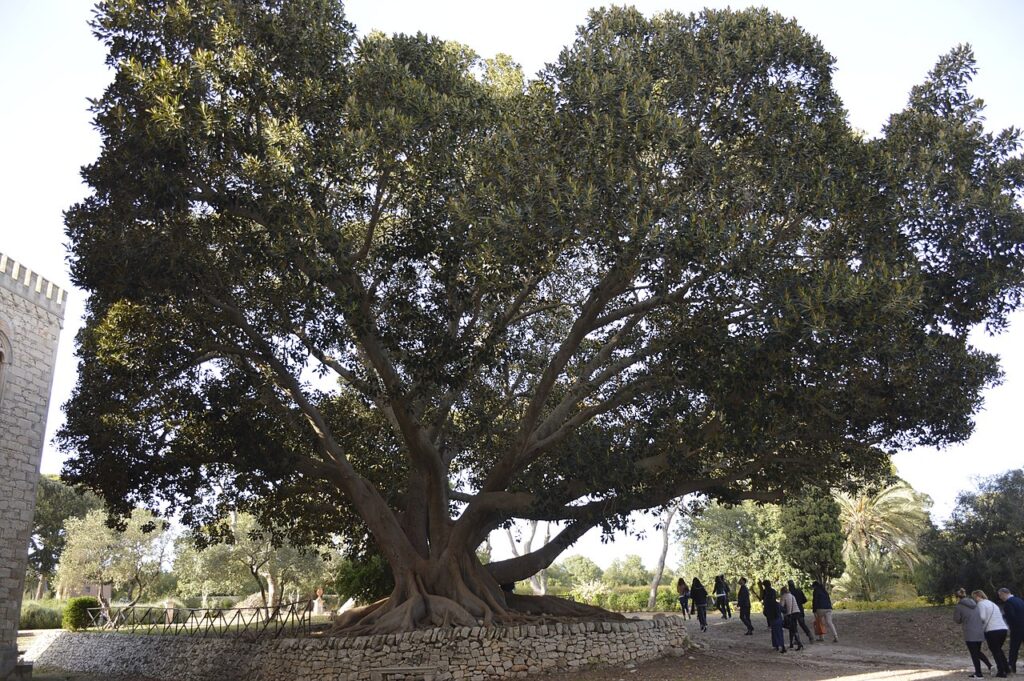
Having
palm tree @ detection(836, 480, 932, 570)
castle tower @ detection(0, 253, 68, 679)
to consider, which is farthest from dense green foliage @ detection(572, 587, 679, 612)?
castle tower @ detection(0, 253, 68, 679)

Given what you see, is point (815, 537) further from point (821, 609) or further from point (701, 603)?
point (821, 609)

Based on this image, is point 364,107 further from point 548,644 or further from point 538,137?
point 548,644

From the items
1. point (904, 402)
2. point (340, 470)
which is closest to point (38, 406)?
point (340, 470)

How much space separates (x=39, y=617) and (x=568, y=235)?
1417 inches

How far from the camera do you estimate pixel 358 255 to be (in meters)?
14.4

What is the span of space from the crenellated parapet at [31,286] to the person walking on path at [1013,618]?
2507cm

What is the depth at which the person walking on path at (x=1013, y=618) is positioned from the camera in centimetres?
1319

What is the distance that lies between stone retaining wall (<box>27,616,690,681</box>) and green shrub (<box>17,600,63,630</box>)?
→ 21.8 metres

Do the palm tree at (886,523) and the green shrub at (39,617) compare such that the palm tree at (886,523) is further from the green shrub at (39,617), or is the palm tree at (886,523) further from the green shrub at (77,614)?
the green shrub at (39,617)

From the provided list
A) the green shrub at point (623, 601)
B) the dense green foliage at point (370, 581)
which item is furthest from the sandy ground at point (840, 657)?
the green shrub at point (623, 601)

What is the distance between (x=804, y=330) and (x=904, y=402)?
3.36 meters

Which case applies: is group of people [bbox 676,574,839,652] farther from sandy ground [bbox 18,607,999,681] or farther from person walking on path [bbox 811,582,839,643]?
sandy ground [bbox 18,607,999,681]

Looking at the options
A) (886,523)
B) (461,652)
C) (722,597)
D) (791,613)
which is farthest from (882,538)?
→ (461,652)

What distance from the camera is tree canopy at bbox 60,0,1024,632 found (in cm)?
1273
